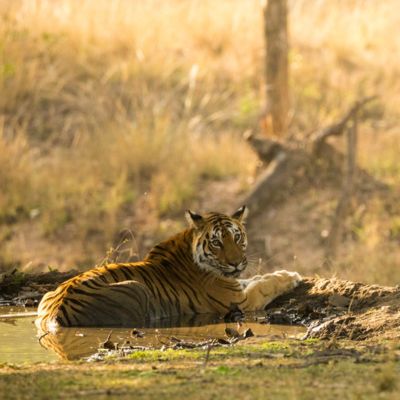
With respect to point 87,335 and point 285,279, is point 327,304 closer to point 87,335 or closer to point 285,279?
point 285,279

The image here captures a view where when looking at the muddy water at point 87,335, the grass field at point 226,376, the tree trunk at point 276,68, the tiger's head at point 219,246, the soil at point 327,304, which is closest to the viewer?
the grass field at point 226,376

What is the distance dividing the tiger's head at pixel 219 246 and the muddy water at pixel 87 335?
461mm

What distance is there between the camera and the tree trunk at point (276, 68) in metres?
20.3

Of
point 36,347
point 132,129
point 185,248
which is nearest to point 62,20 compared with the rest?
point 132,129

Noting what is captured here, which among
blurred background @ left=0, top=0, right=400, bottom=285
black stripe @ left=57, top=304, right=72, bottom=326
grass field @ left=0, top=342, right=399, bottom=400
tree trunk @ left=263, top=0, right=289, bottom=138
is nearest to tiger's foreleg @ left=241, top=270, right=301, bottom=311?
black stripe @ left=57, top=304, right=72, bottom=326

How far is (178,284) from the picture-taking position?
1012 centimetres

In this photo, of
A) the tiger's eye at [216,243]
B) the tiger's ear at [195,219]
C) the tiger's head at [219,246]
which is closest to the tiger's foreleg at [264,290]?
the tiger's head at [219,246]

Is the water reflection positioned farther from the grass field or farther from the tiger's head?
the grass field

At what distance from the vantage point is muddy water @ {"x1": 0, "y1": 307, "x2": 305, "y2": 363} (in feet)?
27.0

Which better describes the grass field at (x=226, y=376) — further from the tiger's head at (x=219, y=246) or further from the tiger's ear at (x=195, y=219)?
the tiger's ear at (x=195, y=219)

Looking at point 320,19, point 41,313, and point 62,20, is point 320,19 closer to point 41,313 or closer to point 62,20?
point 62,20

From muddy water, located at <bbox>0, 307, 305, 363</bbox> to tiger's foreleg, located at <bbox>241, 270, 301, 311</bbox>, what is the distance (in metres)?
0.25

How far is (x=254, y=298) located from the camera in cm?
1027

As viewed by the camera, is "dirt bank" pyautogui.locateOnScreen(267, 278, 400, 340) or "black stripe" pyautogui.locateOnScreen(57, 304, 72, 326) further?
"black stripe" pyautogui.locateOnScreen(57, 304, 72, 326)
